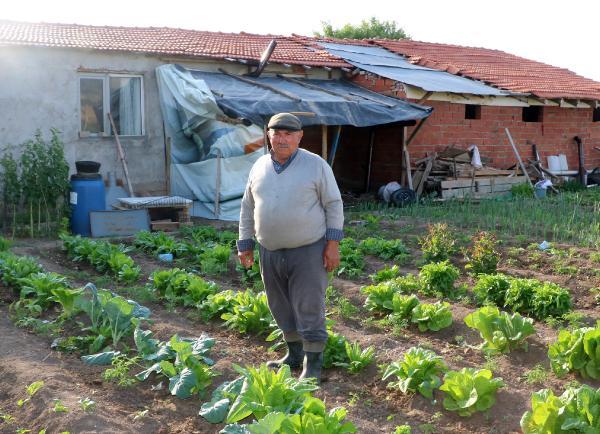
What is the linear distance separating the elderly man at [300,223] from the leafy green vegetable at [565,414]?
5.03ft

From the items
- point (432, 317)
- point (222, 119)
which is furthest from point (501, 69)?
point (432, 317)

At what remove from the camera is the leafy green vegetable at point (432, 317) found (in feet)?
20.2

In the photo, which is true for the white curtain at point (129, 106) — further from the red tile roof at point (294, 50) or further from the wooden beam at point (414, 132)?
the wooden beam at point (414, 132)

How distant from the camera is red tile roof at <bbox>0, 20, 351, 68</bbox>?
43.9 feet

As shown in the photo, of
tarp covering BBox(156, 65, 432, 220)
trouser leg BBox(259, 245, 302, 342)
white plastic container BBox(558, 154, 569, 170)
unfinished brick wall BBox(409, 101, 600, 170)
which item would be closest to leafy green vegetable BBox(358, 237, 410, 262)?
tarp covering BBox(156, 65, 432, 220)

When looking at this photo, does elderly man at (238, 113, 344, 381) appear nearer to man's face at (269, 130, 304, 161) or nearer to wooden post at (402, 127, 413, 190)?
man's face at (269, 130, 304, 161)

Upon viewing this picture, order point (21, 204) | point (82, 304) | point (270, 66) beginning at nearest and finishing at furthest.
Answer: point (82, 304) → point (21, 204) → point (270, 66)

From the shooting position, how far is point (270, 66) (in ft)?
52.1

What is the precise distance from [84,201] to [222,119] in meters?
2.95

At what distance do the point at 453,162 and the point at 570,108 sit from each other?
5535 mm

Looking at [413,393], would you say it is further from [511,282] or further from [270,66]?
[270,66]

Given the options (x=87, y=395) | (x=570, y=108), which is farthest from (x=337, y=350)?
(x=570, y=108)

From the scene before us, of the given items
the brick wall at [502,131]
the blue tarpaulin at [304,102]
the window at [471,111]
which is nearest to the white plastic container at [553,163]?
the brick wall at [502,131]

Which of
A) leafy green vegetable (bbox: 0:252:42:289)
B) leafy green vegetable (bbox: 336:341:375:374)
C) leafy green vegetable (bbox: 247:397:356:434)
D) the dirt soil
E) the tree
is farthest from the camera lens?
the tree
